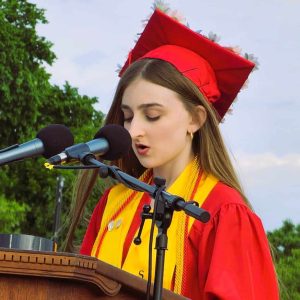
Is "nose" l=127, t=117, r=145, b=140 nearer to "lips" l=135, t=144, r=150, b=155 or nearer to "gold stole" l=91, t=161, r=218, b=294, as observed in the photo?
"lips" l=135, t=144, r=150, b=155

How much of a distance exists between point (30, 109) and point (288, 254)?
1192 cm

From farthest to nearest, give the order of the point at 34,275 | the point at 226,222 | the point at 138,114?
the point at 138,114
the point at 226,222
the point at 34,275

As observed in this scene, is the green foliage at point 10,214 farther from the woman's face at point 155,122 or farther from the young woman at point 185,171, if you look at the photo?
the woman's face at point 155,122

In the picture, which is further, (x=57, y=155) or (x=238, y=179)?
(x=238, y=179)

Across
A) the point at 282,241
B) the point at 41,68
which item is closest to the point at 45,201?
the point at 41,68

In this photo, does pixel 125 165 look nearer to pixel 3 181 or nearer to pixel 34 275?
pixel 34 275

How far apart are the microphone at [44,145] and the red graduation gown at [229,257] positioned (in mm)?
851

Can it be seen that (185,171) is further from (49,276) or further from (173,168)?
(49,276)

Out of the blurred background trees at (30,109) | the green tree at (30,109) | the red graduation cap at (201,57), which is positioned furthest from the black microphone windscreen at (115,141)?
the green tree at (30,109)

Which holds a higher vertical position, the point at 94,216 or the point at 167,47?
the point at 167,47

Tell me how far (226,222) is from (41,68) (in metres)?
27.0

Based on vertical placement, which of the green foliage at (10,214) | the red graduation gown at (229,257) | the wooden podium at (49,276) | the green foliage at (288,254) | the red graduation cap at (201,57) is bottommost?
the wooden podium at (49,276)

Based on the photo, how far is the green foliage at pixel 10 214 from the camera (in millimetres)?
26469

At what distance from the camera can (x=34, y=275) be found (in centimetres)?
310
